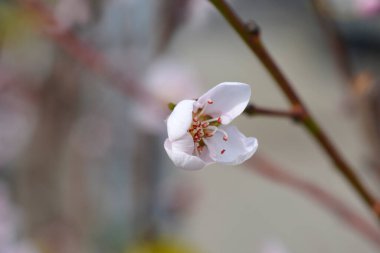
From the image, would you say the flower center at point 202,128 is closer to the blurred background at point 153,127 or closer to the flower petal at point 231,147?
the flower petal at point 231,147

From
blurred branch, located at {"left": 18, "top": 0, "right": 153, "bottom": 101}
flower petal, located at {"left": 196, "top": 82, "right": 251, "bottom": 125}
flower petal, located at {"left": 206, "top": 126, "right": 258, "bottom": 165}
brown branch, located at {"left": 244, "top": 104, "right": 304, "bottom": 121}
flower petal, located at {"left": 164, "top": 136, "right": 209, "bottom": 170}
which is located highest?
blurred branch, located at {"left": 18, "top": 0, "right": 153, "bottom": 101}

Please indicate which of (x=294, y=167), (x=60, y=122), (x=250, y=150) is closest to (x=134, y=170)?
(x=60, y=122)

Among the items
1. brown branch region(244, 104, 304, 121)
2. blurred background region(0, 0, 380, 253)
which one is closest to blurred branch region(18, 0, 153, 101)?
blurred background region(0, 0, 380, 253)

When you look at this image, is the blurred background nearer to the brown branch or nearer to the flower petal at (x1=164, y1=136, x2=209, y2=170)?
the brown branch

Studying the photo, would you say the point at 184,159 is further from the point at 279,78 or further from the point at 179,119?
the point at 279,78

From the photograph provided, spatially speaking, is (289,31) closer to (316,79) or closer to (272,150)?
(316,79)

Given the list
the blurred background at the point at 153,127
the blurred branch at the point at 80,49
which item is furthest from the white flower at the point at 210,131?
the blurred branch at the point at 80,49

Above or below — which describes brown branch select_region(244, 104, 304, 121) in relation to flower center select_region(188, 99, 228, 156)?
above

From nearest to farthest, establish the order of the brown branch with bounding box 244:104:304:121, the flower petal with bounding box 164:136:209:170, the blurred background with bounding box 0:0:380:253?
the flower petal with bounding box 164:136:209:170 < the brown branch with bounding box 244:104:304:121 < the blurred background with bounding box 0:0:380:253

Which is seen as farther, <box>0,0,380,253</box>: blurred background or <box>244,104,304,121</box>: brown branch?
<box>0,0,380,253</box>: blurred background
